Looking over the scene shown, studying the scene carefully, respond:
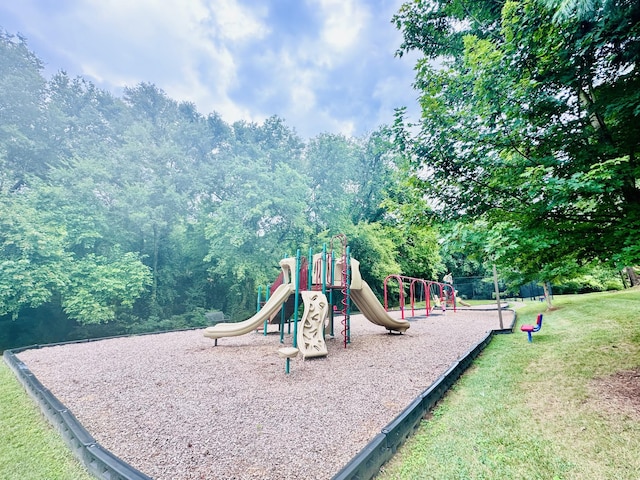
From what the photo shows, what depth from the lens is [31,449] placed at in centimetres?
271

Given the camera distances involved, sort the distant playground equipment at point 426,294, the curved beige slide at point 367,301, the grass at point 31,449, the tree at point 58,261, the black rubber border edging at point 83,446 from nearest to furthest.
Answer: the black rubber border edging at point 83,446, the grass at point 31,449, the curved beige slide at point 367,301, the tree at point 58,261, the distant playground equipment at point 426,294

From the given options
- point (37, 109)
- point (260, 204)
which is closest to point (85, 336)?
point (260, 204)

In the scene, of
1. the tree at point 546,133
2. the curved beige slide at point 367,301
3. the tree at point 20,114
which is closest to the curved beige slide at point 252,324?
the curved beige slide at point 367,301

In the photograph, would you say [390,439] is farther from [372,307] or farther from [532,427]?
Result: [372,307]

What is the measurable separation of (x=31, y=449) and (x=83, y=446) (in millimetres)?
823

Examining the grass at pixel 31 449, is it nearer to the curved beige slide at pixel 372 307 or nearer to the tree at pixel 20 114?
the curved beige slide at pixel 372 307

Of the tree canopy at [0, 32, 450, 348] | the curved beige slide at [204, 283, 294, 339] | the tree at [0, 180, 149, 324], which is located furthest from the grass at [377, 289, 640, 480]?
the tree at [0, 180, 149, 324]

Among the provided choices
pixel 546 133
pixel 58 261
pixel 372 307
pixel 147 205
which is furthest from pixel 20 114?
pixel 546 133

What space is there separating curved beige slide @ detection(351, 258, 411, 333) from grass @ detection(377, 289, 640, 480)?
340 centimetres

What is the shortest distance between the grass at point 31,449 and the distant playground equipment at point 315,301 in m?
3.59

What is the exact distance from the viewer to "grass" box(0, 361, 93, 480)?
7.62 feet

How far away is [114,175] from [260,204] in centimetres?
718

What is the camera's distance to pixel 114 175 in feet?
47.3

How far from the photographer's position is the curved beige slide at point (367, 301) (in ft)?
26.0
